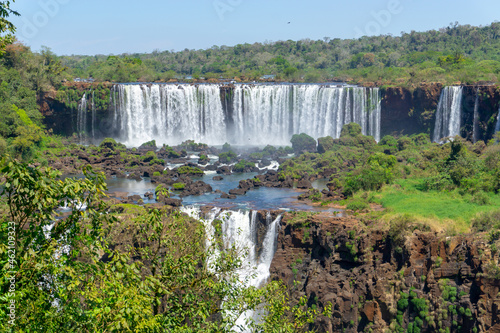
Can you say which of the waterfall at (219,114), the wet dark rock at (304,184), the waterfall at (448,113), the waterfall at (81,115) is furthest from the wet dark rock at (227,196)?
the waterfall at (81,115)

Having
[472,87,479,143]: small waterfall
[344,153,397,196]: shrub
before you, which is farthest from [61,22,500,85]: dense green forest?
[344,153,397,196]: shrub

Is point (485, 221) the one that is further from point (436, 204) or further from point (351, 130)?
point (351, 130)

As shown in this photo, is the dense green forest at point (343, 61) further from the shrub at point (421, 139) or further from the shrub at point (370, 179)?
the shrub at point (370, 179)

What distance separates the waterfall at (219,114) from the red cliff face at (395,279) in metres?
29.8

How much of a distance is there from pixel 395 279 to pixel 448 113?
2817 cm

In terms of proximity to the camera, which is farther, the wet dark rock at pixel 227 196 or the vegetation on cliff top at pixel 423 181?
the wet dark rock at pixel 227 196

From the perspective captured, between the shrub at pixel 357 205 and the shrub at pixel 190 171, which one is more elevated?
the shrub at pixel 357 205

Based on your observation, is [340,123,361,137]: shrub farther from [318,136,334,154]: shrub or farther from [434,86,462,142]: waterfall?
[434,86,462,142]: waterfall

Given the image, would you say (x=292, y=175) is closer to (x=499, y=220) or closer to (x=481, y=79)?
(x=499, y=220)

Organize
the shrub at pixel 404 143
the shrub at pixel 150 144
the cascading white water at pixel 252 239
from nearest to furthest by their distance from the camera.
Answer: the cascading white water at pixel 252 239
the shrub at pixel 404 143
the shrub at pixel 150 144

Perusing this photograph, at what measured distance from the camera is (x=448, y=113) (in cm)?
4719

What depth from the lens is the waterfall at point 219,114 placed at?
53969 mm

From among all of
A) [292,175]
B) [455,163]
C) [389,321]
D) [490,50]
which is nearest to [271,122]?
[292,175]

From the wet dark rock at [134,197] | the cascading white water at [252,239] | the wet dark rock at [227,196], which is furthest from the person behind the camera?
the wet dark rock at [227,196]
